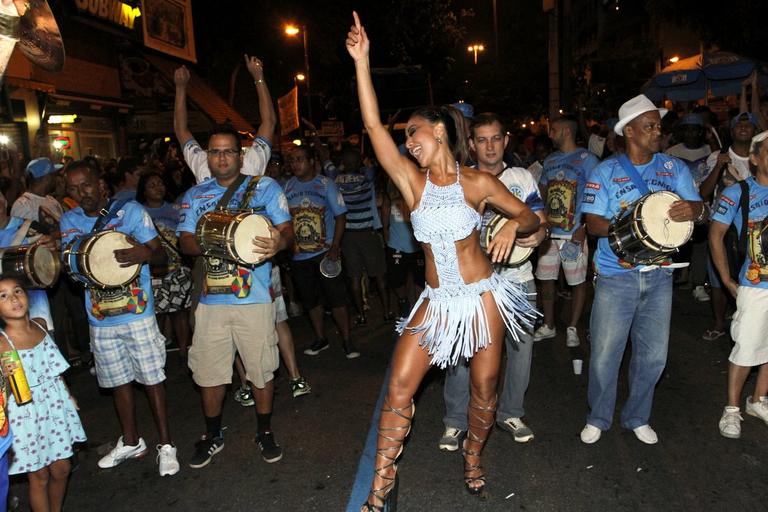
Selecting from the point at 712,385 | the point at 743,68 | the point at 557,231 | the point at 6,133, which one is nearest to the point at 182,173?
the point at 6,133

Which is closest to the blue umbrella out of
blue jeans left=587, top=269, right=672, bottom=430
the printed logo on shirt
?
blue jeans left=587, top=269, right=672, bottom=430

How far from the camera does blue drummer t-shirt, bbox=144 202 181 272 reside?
700 cm

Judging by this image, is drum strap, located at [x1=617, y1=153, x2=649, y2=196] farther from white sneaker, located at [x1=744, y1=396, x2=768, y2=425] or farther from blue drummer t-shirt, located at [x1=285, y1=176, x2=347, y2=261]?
blue drummer t-shirt, located at [x1=285, y1=176, x2=347, y2=261]

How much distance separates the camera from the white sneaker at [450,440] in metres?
4.64

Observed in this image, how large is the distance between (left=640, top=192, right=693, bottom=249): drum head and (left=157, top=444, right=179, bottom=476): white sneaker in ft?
11.7

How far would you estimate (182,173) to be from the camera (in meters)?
10.6

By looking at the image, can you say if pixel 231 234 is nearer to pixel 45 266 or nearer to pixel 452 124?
pixel 45 266

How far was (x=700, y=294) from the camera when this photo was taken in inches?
336

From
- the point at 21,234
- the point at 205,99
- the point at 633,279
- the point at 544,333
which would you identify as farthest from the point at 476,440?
the point at 205,99

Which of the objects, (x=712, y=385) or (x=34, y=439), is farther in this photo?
(x=712, y=385)

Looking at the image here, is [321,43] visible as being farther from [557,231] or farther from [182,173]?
[557,231]

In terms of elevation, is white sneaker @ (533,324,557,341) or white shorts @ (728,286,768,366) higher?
white shorts @ (728,286,768,366)

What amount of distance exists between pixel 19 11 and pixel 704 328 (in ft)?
24.0

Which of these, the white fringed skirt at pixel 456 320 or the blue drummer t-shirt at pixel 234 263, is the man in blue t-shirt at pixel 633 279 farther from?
the blue drummer t-shirt at pixel 234 263
